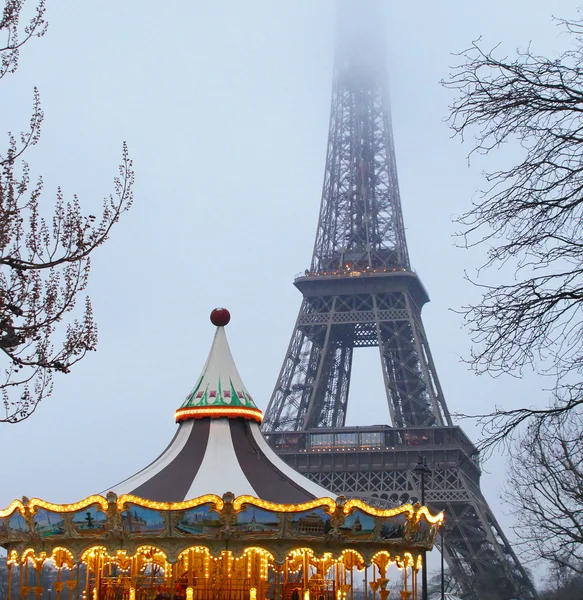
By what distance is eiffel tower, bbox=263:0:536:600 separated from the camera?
5538 cm

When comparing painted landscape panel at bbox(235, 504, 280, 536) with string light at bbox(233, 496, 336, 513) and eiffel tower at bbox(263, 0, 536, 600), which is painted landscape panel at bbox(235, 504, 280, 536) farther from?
eiffel tower at bbox(263, 0, 536, 600)

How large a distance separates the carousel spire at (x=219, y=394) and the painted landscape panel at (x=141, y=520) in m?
3.72

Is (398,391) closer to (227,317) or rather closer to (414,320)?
(414,320)

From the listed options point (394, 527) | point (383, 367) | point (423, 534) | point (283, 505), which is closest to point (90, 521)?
point (283, 505)

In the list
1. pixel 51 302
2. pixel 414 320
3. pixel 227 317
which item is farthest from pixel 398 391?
pixel 51 302

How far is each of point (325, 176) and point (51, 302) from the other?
5712 centimetres

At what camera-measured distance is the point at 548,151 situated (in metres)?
9.85

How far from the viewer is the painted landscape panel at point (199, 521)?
1891 cm

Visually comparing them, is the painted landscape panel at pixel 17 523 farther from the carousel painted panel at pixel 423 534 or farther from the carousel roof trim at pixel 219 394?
the carousel painted panel at pixel 423 534

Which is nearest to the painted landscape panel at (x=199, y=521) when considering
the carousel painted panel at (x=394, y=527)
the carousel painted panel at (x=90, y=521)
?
the carousel painted panel at (x=90, y=521)

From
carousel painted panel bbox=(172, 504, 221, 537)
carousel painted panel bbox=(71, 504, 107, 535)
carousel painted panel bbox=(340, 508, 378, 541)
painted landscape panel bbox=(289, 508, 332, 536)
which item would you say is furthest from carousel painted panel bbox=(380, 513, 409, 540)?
carousel painted panel bbox=(71, 504, 107, 535)

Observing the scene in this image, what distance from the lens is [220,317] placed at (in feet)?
78.5

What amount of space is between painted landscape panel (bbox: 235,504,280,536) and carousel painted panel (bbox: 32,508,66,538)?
3568mm

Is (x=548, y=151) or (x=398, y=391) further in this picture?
(x=398, y=391)
